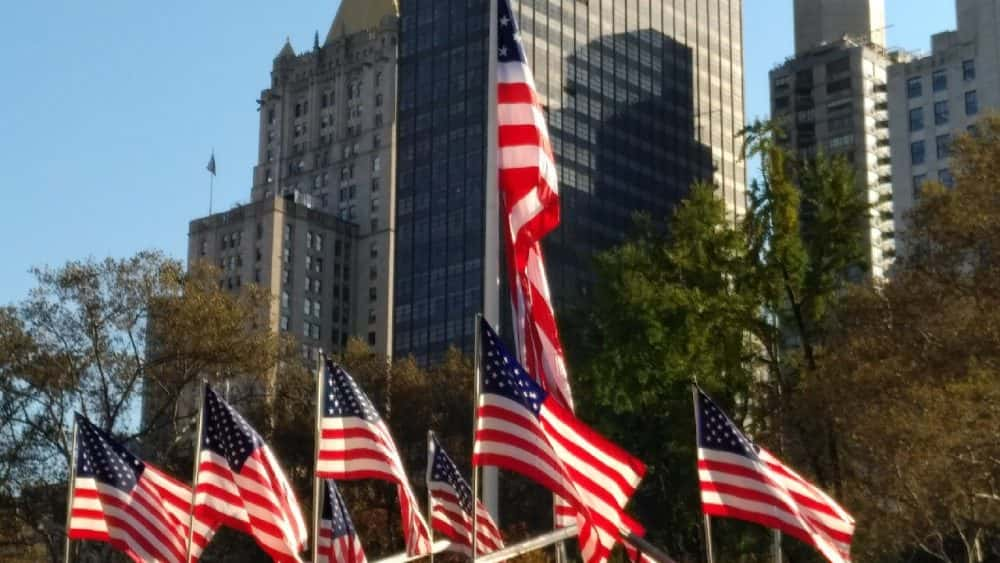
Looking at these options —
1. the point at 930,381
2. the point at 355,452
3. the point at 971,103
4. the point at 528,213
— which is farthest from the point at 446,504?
the point at 971,103

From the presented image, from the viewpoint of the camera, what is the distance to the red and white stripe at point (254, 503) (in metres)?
31.2

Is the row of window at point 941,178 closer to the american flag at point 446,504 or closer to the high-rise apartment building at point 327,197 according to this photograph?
the high-rise apartment building at point 327,197

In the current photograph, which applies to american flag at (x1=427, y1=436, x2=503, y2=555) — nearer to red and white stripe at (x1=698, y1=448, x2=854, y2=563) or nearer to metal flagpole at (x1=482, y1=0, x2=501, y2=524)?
metal flagpole at (x1=482, y1=0, x2=501, y2=524)

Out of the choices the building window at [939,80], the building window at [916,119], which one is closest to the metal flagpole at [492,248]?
the building window at [916,119]

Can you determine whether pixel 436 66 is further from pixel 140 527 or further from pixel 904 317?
pixel 140 527

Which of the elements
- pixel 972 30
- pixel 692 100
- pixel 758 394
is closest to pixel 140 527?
pixel 758 394

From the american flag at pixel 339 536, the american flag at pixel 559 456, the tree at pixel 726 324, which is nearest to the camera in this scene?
the american flag at pixel 559 456

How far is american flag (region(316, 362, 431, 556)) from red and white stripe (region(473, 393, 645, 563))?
14.3 ft

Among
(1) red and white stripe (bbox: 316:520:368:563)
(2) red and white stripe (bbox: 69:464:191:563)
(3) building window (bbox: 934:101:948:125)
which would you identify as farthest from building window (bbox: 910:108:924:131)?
(2) red and white stripe (bbox: 69:464:191:563)

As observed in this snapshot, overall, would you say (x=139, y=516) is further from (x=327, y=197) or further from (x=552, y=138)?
(x=327, y=197)

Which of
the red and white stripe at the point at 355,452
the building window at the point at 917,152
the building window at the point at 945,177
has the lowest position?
the red and white stripe at the point at 355,452

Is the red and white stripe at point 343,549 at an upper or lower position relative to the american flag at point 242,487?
lower

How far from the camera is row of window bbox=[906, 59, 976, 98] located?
131000mm

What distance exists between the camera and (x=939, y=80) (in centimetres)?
13238
